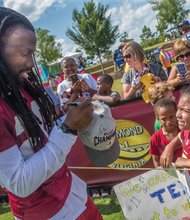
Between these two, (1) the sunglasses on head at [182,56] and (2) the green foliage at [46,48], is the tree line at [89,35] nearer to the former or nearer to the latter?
(2) the green foliage at [46,48]

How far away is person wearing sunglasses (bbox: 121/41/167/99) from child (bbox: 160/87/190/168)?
56.4 inches

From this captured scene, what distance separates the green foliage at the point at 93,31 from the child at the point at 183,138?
103ft

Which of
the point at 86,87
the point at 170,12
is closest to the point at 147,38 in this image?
the point at 170,12

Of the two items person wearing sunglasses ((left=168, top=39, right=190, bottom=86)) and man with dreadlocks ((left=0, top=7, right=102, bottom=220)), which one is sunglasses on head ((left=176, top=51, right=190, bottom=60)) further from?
man with dreadlocks ((left=0, top=7, right=102, bottom=220))

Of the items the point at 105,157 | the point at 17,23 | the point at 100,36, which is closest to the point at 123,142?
the point at 105,157

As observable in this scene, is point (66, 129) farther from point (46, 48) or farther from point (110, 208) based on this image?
point (46, 48)

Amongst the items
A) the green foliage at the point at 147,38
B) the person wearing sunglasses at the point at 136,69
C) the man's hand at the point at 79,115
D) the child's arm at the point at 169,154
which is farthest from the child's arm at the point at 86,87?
the green foliage at the point at 147,38

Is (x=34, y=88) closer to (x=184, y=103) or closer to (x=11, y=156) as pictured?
(x=11, y=156)

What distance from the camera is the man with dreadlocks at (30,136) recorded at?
1.29 m

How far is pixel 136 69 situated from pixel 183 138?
5.44 ft

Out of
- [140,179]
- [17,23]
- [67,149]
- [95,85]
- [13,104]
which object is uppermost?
[17,23]

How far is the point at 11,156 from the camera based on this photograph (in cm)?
127

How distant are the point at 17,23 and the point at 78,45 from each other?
34866 millimetres

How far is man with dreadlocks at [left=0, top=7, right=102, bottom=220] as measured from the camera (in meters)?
1.29
